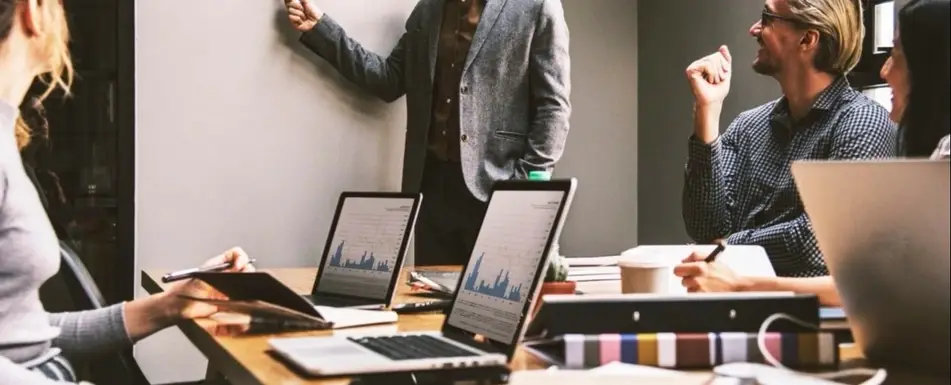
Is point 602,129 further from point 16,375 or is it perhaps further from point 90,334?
point 16,375

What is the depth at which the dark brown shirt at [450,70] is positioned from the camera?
2848 millimetres

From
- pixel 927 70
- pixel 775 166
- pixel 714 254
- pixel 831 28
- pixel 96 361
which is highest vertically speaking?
pixel 831 28

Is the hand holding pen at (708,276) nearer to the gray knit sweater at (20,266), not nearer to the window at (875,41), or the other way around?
the gray knit sweater at (20,266)

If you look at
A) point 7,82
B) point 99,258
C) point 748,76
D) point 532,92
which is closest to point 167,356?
point 99,258

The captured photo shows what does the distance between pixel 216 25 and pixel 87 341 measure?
150 centimetres

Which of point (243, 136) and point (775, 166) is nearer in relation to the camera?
point (775, 166)

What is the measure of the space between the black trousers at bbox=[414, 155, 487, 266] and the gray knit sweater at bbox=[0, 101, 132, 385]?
1494mm

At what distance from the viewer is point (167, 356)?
284 cm

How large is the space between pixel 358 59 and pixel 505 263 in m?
1.87

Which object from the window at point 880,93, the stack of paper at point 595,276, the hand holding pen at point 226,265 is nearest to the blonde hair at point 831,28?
the window at point 880,93

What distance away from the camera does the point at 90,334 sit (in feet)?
5.04

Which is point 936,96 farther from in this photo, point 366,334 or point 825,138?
point 825,138

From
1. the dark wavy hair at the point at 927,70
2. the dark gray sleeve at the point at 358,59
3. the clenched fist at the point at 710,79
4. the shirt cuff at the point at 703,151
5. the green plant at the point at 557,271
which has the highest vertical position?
the dark gray sleeve at the point at 358,59

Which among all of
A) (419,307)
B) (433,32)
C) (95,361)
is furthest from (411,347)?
(433,32)
